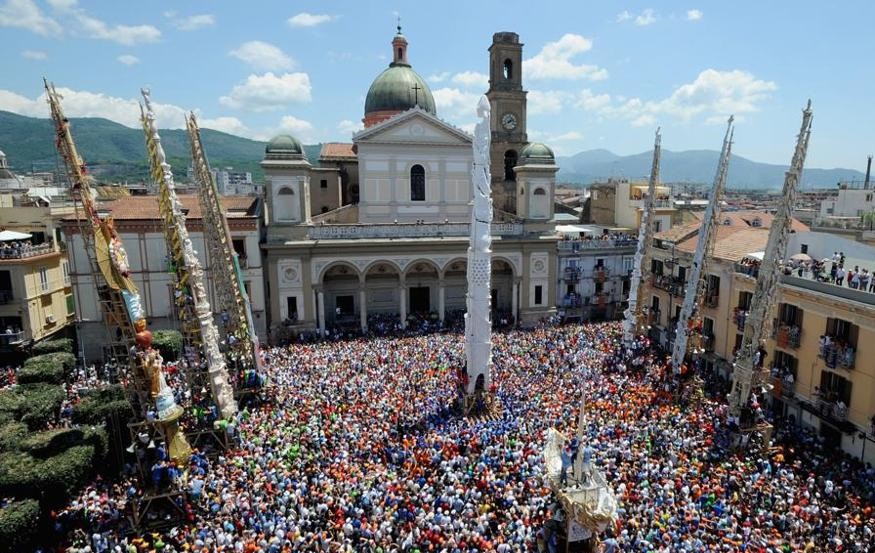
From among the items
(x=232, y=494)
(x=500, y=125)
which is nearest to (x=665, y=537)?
(x=232, y=494)

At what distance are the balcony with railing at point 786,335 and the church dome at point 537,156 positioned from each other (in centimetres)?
1959

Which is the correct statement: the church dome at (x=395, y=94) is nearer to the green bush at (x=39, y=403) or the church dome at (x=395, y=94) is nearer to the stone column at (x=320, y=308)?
the stone column at (x=320, y=308)

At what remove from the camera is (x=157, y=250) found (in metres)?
33.0

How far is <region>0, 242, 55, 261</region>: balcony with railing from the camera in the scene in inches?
1238

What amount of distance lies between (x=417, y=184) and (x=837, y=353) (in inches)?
1058

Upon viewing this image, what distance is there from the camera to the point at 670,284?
33.5 meters

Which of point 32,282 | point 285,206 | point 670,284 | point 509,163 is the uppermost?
point 509,163

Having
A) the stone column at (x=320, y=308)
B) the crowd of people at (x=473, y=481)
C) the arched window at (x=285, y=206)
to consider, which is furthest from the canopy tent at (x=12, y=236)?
the crowd of people at (x=473, y=481)

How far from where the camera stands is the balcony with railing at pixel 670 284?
108 feet

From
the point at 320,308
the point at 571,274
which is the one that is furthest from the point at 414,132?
the point at 571,274

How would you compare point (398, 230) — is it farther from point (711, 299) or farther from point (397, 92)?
point (711, 299)

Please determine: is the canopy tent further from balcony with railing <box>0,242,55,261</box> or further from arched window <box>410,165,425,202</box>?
arched window <box>410,165,425,202</box>

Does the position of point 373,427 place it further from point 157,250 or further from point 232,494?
point 157,250

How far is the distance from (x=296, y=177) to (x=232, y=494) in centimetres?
2318
